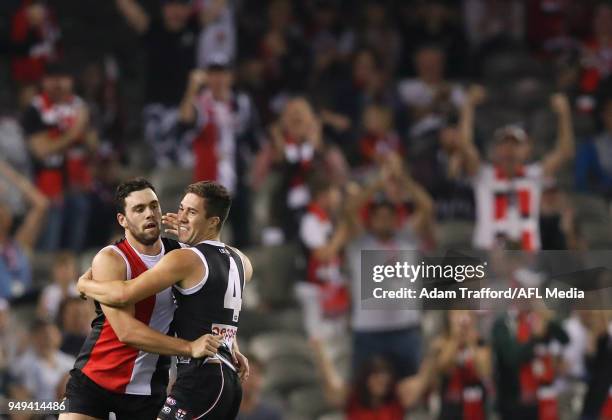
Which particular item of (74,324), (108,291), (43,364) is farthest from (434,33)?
(108,291)

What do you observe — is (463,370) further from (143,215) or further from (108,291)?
(108,291)

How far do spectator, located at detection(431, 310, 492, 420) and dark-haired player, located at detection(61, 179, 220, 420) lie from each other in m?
4.71

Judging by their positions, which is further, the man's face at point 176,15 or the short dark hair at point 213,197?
the man's face at point 176,15

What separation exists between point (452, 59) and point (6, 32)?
428 cm

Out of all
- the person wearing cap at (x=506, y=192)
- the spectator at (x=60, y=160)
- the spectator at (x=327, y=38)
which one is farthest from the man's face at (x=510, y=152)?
the spectator at (x=60, y=160)

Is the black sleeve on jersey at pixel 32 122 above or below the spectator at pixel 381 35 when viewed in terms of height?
below

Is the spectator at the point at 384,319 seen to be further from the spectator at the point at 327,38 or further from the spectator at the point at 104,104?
the spectator at the point at 104,104

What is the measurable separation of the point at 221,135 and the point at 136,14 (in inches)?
76.3

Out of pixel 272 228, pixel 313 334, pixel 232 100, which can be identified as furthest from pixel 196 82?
pixel 313 334

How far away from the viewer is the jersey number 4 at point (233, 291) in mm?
6449

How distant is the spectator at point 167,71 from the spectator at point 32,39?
0.95 m

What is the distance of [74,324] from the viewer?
419 inches

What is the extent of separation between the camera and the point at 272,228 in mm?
12141

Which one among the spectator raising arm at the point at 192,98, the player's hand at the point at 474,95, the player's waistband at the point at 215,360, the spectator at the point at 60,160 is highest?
the player's hand at the point at 474,95
